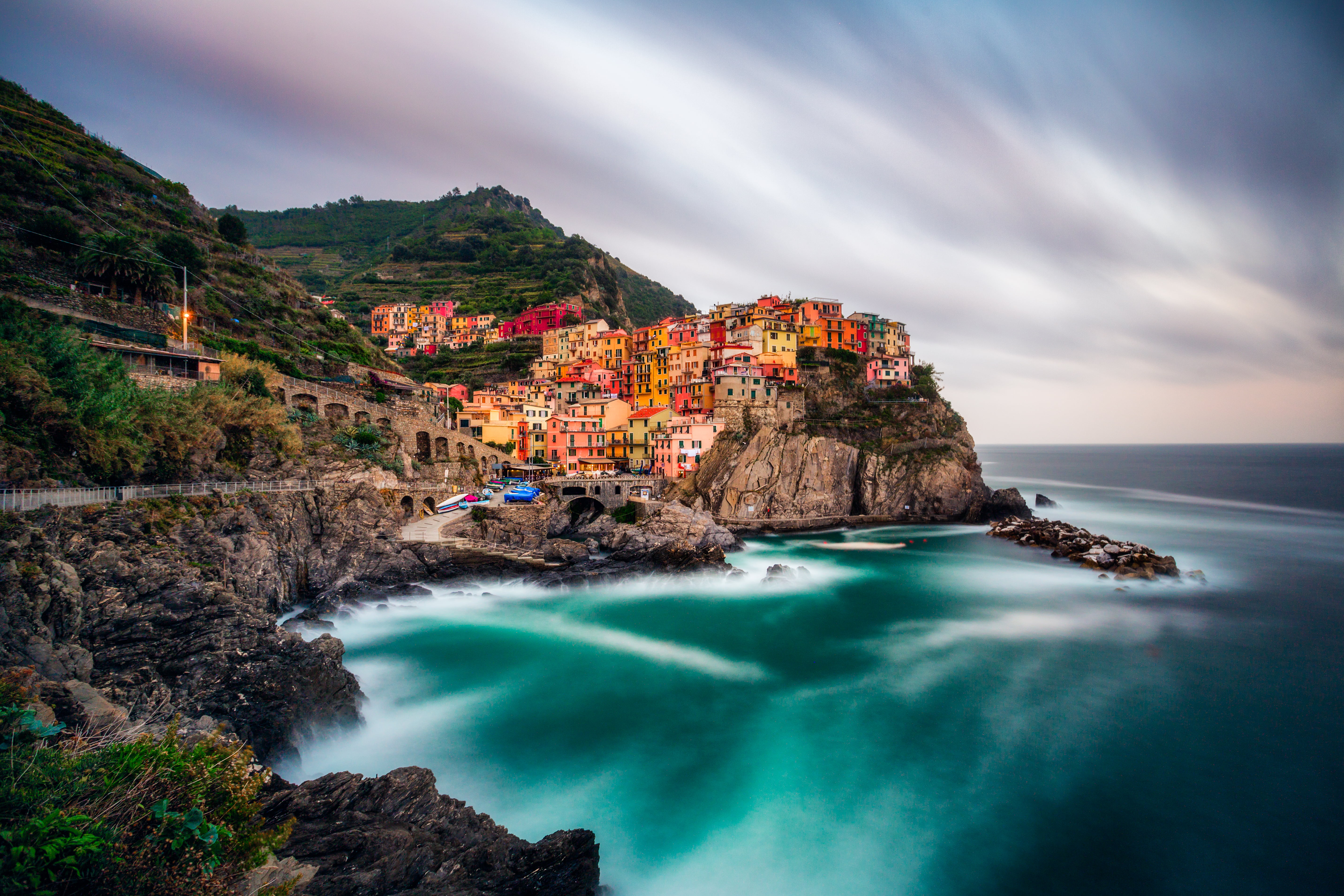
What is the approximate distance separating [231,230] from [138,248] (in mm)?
23348

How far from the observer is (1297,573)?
3075cm

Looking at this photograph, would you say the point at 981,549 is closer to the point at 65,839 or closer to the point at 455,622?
the point at 455,622

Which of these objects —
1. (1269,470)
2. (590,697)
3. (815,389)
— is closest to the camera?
(590,697)

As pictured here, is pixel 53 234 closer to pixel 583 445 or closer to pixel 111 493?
pixel 111 493

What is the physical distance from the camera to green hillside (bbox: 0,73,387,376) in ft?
94.3

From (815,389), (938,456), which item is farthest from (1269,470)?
(815,389)

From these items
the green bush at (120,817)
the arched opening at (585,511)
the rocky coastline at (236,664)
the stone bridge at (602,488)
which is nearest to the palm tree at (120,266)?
the rocky coastline at (236,664)

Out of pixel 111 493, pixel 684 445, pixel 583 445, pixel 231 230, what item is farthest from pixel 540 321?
pixel 111 493

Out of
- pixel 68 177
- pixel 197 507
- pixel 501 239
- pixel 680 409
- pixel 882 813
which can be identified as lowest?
pixel 882 813

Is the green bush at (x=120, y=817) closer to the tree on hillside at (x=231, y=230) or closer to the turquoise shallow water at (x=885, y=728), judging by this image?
the turquoise shallow water at (x=885, y=728)

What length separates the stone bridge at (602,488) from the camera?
38938 mm

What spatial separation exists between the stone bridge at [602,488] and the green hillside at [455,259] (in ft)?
142

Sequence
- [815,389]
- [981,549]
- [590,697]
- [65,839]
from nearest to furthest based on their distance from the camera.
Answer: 1. [65,839]
2. [590,697]
3. [981,549]
4. [815,389]

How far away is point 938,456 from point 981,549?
1200cm
